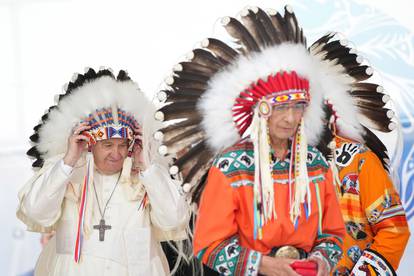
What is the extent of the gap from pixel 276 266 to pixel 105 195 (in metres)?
1.25

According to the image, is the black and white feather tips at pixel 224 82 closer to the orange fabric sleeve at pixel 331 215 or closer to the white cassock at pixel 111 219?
the orange fabric sleeve at pixel 331 215

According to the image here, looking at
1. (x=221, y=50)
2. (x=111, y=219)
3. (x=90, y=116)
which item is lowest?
(x=111, y=219)

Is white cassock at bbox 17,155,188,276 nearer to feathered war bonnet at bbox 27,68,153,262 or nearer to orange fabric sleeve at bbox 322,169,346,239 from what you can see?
feathered war bonnet at bbox 27,68,153,262

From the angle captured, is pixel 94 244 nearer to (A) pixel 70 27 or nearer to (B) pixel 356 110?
(B) pixel 356 110

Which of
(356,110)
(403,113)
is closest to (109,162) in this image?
(356,110)

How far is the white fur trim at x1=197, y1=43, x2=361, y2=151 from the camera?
2.48 metres

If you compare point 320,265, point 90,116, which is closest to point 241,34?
point 320,265

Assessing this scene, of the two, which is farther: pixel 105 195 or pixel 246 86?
pixel 105 195

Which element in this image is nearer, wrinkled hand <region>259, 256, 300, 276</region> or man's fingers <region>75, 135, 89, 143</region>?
wrinkled hand <region>259, 256, 300, 276</region>

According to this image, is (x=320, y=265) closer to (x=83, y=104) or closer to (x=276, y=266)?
(x=276, y=266)

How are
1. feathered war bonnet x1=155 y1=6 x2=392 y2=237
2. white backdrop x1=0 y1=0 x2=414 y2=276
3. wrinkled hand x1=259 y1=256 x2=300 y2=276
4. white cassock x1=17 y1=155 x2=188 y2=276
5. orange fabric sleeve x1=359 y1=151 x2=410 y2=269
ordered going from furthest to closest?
white backdrop x1=0 y1=0 x2=414 y2=276, white cassock x1=17 y1=155 x2=188 y2=276, orange fabric sleeve x1=359 y1=151 x2=410 y2=269, feathered war bonnet x1=155 y1=6 x2=392 y2=237, wrinkled hand x1=259 y1=256 x2=300 y2=276

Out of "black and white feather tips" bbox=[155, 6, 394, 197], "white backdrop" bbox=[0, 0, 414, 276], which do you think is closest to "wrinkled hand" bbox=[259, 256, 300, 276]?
"black and white feather tips" bbox=[155, 6, 394, 197]

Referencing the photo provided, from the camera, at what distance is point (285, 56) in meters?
2.47

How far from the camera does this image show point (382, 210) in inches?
121
